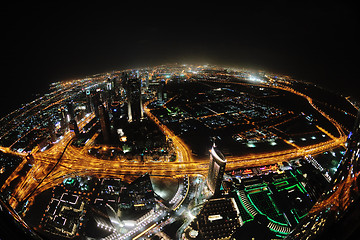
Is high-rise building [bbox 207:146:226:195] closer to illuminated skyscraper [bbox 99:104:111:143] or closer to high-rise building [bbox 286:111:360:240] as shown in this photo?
high-rise building [bbox 286:111:360:240]

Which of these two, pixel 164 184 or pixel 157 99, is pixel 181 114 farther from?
pixel 164 184

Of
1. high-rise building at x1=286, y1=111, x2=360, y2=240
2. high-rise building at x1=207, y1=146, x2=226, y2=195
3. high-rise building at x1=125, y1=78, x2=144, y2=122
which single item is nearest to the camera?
high-rise building at x1=286, y1=111, x2=360, y2=240

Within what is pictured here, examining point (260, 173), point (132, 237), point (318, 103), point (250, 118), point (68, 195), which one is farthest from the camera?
point (318, 103)

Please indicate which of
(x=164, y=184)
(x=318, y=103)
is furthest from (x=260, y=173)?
(x=318, y=103)

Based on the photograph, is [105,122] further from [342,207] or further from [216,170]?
[342,207]

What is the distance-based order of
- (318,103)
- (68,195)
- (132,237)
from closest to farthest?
(132,237), (68,195), (318,103)

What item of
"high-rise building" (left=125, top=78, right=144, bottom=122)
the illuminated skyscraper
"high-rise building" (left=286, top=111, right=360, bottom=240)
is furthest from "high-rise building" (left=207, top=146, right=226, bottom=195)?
"high-rise building" (left=125, top=78, right=144, bottom=122)

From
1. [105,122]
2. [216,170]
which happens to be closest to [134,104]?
[105,122]
